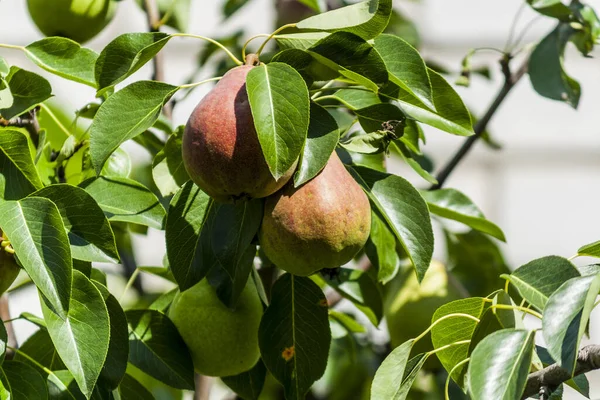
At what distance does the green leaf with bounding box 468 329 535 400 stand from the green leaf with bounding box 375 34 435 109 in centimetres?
23

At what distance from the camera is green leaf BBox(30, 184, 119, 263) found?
86cm

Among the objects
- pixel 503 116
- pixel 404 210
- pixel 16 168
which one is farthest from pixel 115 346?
pixel 503 116

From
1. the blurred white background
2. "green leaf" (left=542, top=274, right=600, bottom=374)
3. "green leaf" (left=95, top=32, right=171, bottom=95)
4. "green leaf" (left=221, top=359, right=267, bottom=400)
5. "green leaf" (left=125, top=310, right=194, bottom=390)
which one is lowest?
the blurred white background

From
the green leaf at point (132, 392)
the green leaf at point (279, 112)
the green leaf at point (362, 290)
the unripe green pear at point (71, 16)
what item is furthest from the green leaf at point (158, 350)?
the unripe green pear at point (71, 16)

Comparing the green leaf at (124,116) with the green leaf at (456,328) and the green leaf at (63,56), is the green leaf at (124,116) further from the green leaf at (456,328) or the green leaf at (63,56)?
the green leaf at (456,328)

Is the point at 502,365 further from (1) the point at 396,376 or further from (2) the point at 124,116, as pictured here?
(2) the point at 124,116

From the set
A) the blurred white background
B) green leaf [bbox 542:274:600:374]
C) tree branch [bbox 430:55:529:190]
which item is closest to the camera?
green leaf [bbox 542:274:600:374]

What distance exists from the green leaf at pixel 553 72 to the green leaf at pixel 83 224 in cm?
69

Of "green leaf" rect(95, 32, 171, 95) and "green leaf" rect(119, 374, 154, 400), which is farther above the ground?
"green leaf" rect(95, 32, 171, 95)

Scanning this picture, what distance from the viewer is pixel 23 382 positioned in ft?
2.88

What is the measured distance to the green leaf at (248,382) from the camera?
1.11 meters

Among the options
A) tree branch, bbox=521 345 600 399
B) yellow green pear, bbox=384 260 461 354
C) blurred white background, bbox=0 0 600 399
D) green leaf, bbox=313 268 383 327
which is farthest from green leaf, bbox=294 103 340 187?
blurred white background, bbox=0 0 600 399

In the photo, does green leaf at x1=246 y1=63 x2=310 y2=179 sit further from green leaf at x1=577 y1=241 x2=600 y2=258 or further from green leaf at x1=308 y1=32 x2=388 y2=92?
green leaf at x1=577 y1=241 x2=600 y2=258

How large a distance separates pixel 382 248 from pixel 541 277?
0.27m
